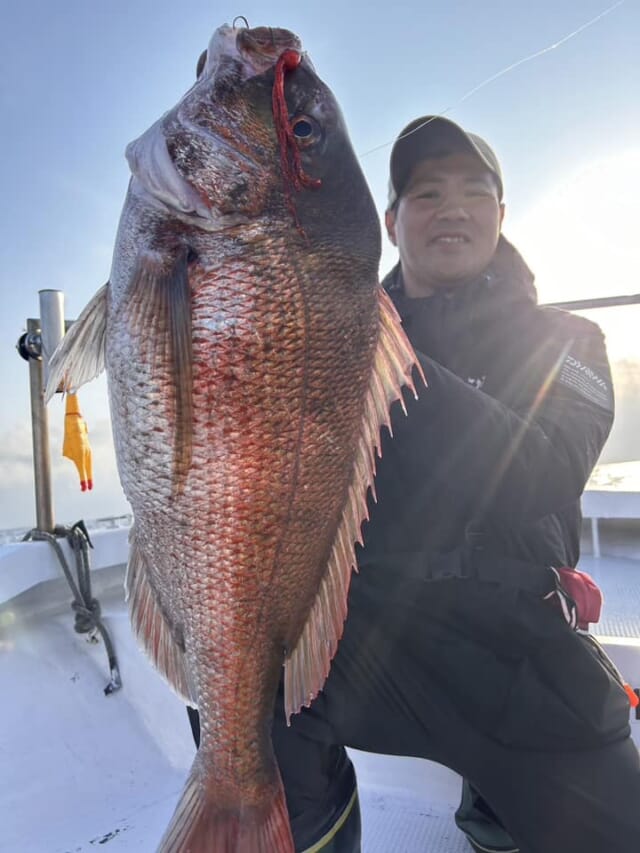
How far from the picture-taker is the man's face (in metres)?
2.13

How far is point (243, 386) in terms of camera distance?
117 cm

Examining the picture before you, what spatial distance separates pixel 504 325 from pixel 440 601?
0.89 meters

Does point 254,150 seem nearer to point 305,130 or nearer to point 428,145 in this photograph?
point 305,130

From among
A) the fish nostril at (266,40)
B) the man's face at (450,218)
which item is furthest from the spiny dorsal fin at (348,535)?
the man's face at (450,218)

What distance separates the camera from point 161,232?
1.21 m

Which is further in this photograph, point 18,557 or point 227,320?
point 18,557

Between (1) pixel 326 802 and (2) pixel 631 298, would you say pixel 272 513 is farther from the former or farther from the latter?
(2) pixel 631 298

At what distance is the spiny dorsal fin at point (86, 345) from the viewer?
129cm

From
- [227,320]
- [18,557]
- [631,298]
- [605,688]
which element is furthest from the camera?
[631,298]

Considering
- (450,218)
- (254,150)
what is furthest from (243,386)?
(450,218)

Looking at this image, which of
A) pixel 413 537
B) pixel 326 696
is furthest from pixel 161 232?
pixel 326 696

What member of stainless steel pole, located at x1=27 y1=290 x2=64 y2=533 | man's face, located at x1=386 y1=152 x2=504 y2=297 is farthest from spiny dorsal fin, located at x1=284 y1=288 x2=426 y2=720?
stainless steel pole, located at x1=27 y1=290 x2=64 y2=533

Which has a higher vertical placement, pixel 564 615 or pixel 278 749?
pixel 564 615

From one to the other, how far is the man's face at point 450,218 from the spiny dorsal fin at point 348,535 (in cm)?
92
